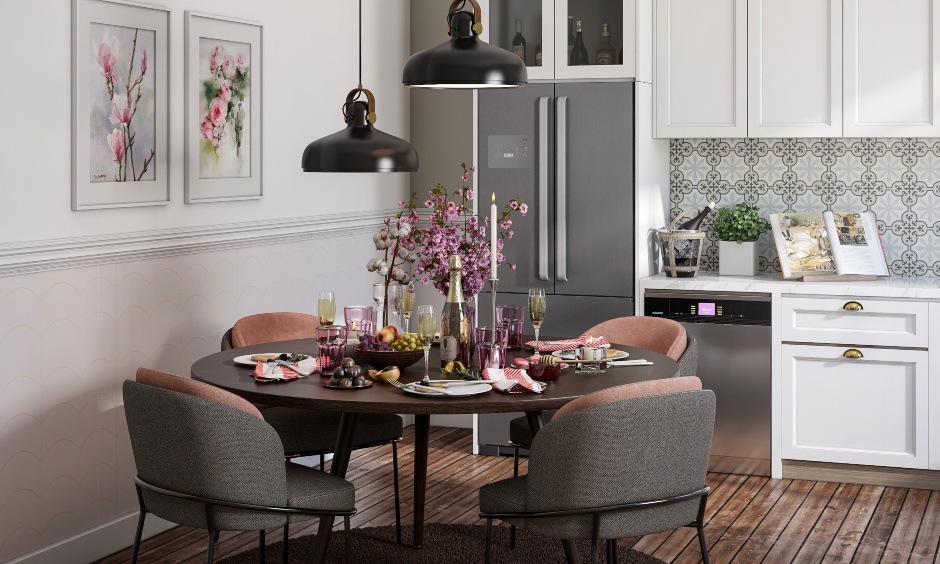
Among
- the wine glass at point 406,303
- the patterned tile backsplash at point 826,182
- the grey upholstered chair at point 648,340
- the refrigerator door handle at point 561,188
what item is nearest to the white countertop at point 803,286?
the patterned tile backsplash at point 826,182

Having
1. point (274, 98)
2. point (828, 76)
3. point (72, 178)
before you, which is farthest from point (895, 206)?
point (72, 178)

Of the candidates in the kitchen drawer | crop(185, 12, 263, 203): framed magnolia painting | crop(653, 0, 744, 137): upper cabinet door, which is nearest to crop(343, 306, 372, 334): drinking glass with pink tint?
crop(185, 12, 263, 203): framed magnolia painting

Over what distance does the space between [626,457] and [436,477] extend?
2.45 meters

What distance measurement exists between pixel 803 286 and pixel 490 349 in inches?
85.2

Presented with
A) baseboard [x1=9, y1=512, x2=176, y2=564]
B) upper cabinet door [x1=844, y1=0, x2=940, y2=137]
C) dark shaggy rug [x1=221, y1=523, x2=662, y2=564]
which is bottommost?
dark shaggy rug [x1=221, y1=523, x2=662, y2=564]

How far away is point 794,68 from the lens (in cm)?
525

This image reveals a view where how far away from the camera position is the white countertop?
4922 mm

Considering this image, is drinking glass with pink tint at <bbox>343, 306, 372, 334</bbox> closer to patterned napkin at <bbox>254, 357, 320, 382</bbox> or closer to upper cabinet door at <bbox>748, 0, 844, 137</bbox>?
patterned napkin at <bbox>254, 357, 320, 382</bbox>

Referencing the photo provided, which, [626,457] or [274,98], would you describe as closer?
[626,457]

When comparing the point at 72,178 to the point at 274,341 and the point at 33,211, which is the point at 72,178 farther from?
the point at 274,341

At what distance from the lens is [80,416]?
4.00 meters

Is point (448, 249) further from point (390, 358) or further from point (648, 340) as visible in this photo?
point (648, 340)

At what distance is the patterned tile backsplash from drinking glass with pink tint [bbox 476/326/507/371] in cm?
260

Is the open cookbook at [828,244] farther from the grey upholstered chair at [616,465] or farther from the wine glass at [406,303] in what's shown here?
the grey upholstered chair at [616,465]
